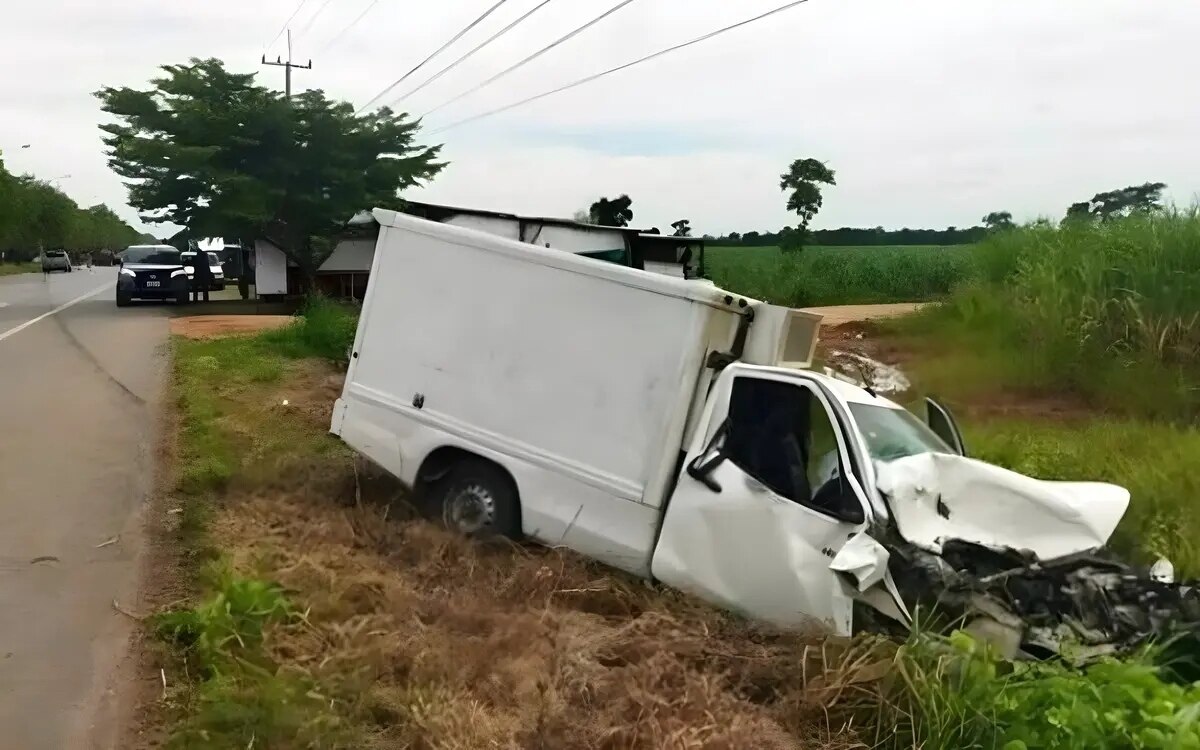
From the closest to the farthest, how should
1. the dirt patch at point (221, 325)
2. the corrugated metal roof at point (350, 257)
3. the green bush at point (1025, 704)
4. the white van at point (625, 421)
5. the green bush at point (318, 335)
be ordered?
the green bush at point (1025, 704) → the white van at point (625, 421) → the green bush at point (318, 335) → the dirt patch at point (221, 325) → the corrugated metal roof at point (350, 257)

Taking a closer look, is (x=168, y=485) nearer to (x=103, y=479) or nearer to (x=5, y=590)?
(x=103, y=479)

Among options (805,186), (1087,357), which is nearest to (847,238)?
(805,186)

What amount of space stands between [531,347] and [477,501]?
113 centimetres

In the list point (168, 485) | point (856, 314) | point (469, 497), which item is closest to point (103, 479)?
point (168, 485)

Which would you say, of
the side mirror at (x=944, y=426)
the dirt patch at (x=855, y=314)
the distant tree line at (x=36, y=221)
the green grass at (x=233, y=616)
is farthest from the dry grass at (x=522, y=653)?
the distant tree line at (x=36, y=221)

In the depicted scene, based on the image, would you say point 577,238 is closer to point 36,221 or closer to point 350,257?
point 350,257

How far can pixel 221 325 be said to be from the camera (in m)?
21.9

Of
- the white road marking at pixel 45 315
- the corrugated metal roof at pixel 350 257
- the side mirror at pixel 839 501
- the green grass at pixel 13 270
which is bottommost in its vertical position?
the green grass at pixel 13 270

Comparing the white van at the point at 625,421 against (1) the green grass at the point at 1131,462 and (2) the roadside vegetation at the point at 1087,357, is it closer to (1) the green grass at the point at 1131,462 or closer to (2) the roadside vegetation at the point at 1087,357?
(1) the green grass at the point at 1131,462

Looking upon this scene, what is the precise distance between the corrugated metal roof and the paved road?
11.8m

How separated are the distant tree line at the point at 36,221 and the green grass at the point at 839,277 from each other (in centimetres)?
4833

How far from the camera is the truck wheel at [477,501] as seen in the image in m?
6.94

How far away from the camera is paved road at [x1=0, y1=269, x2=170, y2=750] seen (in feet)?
15.2

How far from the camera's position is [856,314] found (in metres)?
25.4
